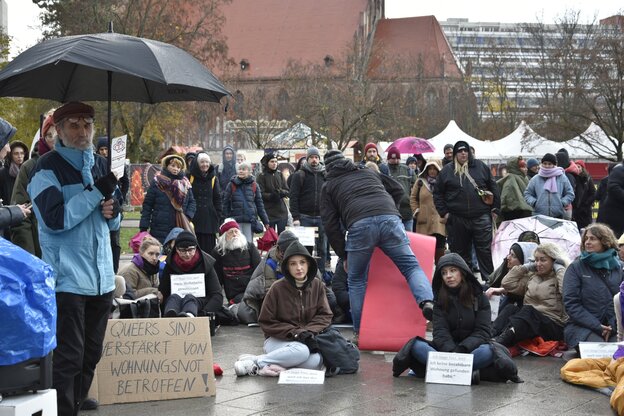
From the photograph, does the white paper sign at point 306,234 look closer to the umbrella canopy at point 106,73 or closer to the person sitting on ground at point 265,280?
the person sitting on ground at point 265,280

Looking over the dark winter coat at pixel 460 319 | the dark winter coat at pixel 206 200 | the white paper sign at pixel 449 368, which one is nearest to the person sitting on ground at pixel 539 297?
the dark winter coat at pixel 460 319

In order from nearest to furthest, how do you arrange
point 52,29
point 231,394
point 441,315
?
point 231,394, point 441,315, point 52,29

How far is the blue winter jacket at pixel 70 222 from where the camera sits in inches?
228

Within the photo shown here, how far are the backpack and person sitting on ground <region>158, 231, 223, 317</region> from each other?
74.0 inches

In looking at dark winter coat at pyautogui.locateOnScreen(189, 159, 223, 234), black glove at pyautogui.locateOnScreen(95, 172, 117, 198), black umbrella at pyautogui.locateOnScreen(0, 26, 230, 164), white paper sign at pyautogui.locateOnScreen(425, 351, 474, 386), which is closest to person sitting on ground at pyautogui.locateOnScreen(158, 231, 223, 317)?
white paper sign at pyautogui.locateOnScreen(425, 351, 474, 386)

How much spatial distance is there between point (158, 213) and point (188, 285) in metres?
2.98

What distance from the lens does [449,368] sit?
7.89m

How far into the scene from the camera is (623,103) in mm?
46500

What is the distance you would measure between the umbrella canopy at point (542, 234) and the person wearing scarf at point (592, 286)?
300 cm

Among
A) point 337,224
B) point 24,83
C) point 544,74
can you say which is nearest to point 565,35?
point 544,74

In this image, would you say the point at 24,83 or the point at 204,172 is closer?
the point at 24,83

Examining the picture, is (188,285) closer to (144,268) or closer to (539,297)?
(144,268)

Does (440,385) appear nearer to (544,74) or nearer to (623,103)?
(623,103)

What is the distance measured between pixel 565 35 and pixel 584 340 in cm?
4283
